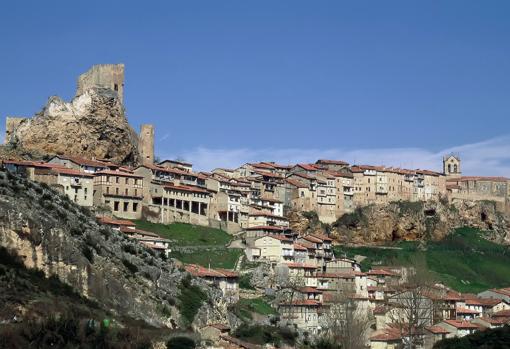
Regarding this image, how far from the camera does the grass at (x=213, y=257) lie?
87875 mm

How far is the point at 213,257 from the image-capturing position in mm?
90375

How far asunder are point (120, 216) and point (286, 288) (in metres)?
18.8

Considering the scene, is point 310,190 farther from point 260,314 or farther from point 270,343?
point 270,343

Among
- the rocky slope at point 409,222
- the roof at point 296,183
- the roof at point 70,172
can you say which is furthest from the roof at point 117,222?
the roof at point 296,183

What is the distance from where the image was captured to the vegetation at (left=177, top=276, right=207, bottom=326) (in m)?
64.2

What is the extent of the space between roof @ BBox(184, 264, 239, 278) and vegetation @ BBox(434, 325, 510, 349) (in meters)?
30.1

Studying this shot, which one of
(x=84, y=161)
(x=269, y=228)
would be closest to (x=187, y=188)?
(x=269, y=228)

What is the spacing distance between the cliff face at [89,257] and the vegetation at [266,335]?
294cm

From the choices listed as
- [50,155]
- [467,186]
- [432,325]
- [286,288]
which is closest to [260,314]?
[286,288]

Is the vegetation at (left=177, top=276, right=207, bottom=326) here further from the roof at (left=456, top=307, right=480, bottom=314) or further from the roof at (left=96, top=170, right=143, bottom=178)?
the roof at (left=456, top=307, right=480, bottom=314)

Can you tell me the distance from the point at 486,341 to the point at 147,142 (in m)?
77.8

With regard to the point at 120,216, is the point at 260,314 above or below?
below

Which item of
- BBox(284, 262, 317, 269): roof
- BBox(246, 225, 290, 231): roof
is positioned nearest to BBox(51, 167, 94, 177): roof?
BBox(246, 225, 290, 231): roof

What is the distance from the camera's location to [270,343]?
6397cm
